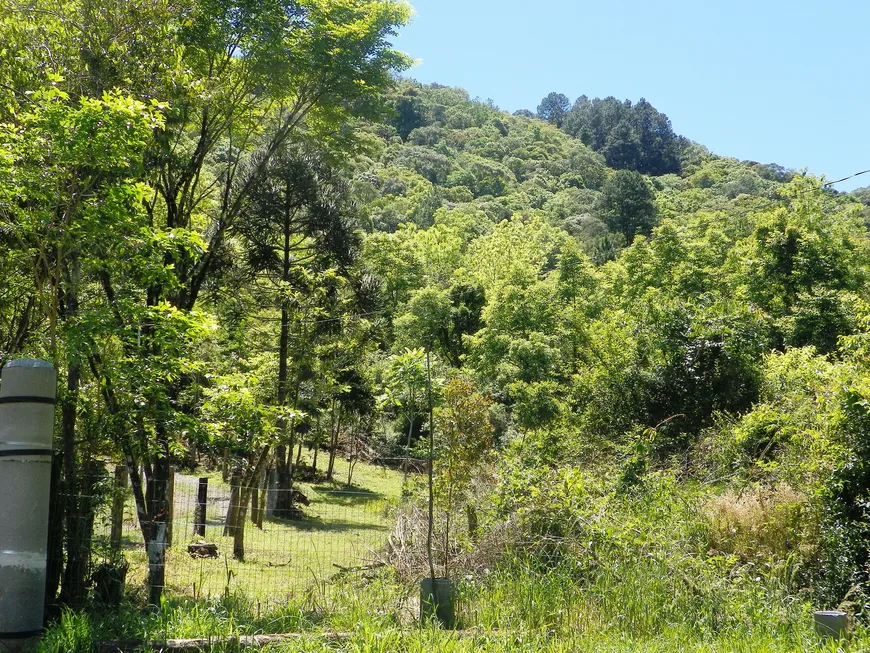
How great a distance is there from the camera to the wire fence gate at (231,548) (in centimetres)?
727

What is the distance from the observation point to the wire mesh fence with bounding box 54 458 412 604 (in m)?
7.30

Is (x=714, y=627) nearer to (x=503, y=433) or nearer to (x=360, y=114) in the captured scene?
(x=360, y=114)

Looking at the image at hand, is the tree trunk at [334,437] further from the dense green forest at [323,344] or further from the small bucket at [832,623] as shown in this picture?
the small bucket at [832,623]

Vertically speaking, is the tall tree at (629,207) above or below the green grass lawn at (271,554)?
above

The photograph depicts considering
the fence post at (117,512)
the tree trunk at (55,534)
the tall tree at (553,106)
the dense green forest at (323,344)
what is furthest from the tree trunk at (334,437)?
the tall tree at (553,106)

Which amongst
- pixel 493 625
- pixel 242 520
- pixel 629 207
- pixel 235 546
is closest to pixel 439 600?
pixel 493 625

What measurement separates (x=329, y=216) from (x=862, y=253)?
931 inches

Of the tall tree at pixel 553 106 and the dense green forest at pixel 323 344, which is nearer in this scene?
the dense green forest at pixel 323 344

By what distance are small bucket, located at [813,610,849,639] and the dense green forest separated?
87cm

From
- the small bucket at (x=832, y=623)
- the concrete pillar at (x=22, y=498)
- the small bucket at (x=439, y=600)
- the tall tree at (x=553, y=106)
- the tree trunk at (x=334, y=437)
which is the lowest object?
the tree trunk at (x=334, y=437)

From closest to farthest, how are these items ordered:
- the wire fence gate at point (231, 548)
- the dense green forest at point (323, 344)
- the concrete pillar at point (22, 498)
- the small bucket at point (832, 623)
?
1. the concrete pillar at point (22, 498)
2. the small bucket at point (832, 623)
3. the dense green forest at point (323, 344)
4. the wire fence gate at point (231, 548)

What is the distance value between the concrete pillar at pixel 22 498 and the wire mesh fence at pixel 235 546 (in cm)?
137

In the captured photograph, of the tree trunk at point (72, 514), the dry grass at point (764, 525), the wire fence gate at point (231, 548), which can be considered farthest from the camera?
the dry grass at point (764, 525)

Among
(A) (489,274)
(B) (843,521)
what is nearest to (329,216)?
(B) (843,521)
